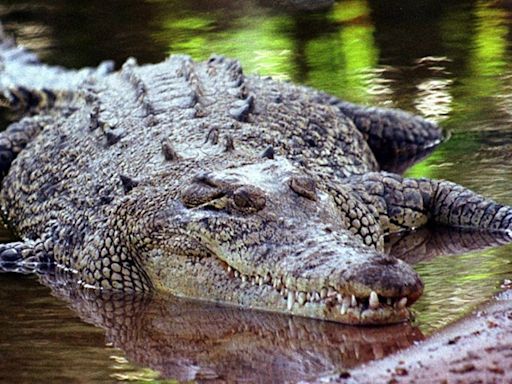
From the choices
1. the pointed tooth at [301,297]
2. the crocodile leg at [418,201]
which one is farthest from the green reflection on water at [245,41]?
the pointed tooth at [301,297]

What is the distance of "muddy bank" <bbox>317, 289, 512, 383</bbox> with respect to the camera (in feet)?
15.3

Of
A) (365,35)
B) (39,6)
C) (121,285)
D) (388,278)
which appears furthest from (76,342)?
(39,6)

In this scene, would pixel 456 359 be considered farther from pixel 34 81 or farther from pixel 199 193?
pixel 34 81

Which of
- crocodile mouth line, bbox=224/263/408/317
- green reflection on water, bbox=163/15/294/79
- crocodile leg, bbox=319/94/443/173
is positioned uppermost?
crocodile mouth line, bbox=224/263/408/317

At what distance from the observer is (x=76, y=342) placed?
5930mm

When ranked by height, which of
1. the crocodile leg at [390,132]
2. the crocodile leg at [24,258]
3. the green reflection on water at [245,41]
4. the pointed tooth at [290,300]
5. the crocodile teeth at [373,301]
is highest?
the crocodile teeth at [373,301]

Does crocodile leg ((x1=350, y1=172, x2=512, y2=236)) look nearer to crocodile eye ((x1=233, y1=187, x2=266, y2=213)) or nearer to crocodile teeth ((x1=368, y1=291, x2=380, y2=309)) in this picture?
crocodile eye ((x1=233, y1=187, x2=266, y2=213))

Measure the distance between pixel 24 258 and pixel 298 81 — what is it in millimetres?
4281

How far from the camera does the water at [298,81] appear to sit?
5.48 m

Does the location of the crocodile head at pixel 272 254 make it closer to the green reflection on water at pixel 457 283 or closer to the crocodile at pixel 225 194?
the crocodile at pixel 225 194

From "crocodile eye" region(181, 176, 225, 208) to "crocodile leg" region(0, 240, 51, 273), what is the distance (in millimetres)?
1203

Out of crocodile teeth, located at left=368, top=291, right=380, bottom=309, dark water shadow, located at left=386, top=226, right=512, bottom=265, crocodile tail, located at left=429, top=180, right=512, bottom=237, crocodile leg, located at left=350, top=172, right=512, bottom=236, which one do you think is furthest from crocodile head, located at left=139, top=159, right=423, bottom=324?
crocodile tail, located at left=429, top=180, right=512, bottom=237

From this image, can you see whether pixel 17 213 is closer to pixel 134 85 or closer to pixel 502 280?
pixel 134 85

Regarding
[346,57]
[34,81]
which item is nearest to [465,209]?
[34,81]
